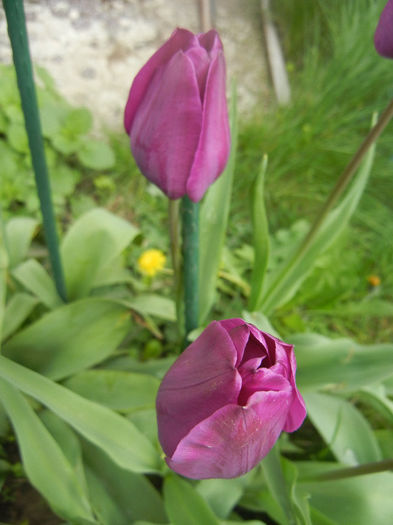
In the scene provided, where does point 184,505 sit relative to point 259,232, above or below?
below

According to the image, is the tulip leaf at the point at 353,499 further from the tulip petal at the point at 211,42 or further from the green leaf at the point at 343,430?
the tulip petal at the point at 211,42

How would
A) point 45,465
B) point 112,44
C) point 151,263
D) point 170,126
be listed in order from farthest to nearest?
1. point 112,44
2. point 151,263
3. point 45,465
4. point 170,126

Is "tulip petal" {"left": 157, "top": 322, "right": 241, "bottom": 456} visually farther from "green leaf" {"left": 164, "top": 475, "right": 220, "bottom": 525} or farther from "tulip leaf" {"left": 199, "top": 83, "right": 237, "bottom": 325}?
"tulip leaf" {"left": 199, "top": 83, "right": 237, "bottom": 325}

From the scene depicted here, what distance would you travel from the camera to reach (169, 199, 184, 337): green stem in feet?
2.02

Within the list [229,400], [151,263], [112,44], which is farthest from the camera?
[112,44]

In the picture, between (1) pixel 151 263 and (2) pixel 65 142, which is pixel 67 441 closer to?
(1) pixel 151 263

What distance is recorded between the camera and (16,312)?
2.87 ft

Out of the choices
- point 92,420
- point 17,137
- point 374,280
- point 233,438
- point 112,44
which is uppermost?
point 112,44

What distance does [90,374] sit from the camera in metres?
0.82

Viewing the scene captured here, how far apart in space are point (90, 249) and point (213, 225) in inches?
11.9

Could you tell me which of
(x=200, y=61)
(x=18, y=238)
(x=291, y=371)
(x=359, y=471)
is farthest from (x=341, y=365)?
(x=18, y=238)

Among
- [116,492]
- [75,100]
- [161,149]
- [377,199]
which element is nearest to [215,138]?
[161,149]

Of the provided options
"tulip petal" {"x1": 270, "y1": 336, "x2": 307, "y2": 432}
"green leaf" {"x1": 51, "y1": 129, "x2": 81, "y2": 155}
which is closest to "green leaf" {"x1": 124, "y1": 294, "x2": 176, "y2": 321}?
"tulip petal" {"x1": 270, "y1": 336, "x2": 307, "y2": 432}

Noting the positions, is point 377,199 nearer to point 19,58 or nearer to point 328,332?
point 328,332
